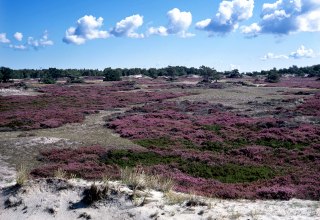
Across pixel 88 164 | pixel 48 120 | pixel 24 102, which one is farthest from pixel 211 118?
pixel 24 102

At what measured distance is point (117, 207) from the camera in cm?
1403

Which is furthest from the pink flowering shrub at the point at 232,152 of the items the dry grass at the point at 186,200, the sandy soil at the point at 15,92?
the sandy soil at the point at 15,92

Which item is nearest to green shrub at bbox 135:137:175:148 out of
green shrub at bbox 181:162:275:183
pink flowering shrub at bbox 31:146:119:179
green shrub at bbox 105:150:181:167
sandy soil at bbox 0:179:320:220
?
green shrub at bbox 105:150:181:167

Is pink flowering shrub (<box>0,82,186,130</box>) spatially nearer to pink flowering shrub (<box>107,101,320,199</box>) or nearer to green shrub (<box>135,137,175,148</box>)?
pink flowering shrub (<box>107,101,320,199</box>)

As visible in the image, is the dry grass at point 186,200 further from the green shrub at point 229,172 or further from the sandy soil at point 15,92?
the sandy soil at point 15,92

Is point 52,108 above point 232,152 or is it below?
above

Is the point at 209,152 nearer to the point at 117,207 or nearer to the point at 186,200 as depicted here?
the point at 186,200

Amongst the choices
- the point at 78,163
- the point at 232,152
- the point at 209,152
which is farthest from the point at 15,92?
the point at 232,152

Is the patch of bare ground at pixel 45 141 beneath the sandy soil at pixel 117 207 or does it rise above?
beneath

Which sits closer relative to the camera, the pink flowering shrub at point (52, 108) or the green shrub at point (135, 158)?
the green shrub at point (135, 158)

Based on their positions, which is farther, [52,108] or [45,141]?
[52,108]

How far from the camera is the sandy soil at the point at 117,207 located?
13452 mm

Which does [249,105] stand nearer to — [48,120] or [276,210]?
[48,120]

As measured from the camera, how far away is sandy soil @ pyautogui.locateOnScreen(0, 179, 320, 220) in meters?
13.5
